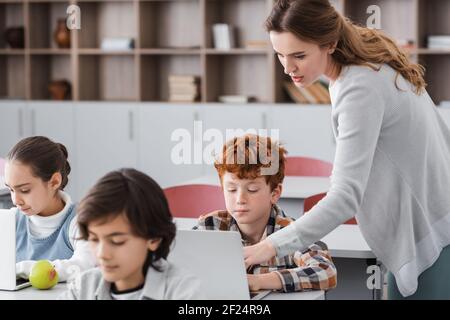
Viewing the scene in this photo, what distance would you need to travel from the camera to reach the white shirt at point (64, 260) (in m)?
2.18

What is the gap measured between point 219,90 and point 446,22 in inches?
64.3

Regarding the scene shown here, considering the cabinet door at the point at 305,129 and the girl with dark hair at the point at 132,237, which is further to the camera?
the cabinet door at the point at 305,129

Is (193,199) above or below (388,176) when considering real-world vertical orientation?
below

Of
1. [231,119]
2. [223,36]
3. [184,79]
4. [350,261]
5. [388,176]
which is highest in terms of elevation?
[223,36]

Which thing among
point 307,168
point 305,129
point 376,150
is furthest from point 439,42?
point 376,150

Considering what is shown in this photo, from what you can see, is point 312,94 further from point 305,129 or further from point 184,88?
point 184,88

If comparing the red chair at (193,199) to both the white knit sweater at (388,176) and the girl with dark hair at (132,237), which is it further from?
the girl with dark hair at (132,237)

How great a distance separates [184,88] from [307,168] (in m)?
2.07

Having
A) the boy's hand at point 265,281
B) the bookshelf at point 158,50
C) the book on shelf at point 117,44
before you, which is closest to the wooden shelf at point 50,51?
the bookshelf at point 158,50

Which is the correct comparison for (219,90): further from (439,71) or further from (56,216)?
(56,216)

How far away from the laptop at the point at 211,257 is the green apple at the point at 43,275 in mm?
514

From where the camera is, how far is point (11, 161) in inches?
94.9

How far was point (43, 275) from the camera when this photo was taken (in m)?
2.12

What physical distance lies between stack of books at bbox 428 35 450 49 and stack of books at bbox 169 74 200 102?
162 cm
